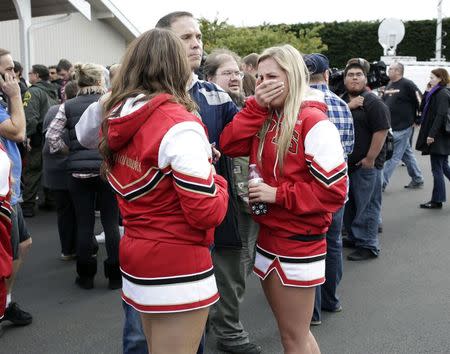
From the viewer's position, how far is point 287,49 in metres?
2.78

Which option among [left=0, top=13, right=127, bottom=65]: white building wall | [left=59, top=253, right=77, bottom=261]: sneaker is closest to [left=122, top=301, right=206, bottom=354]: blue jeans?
[left=59, top=253, right=77, bottom=261]: sneaker

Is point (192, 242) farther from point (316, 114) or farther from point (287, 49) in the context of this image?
point (287, 49)

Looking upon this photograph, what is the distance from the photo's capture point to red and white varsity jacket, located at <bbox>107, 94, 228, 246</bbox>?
6.98 ft

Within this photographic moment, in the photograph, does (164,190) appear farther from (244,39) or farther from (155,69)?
(244,39)

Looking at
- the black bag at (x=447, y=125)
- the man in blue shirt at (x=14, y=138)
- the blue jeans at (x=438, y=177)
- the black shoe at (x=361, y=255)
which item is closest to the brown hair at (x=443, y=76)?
the black bag at (x=447, y=125)

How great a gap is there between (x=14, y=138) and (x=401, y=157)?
269 inches

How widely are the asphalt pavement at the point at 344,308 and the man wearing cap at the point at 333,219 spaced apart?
0.12 metres

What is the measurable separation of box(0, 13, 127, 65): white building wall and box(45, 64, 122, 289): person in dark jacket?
41.1ft

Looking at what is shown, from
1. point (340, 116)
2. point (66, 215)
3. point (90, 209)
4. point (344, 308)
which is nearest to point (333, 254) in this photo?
point (344, 308)

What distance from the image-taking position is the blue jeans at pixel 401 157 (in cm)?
878

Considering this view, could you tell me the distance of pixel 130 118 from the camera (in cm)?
221

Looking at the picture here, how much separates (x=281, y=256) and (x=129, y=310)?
93 cm

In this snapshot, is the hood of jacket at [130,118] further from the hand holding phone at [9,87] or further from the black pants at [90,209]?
the black pants at [90,209]

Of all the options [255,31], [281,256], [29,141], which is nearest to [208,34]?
[255,31]
